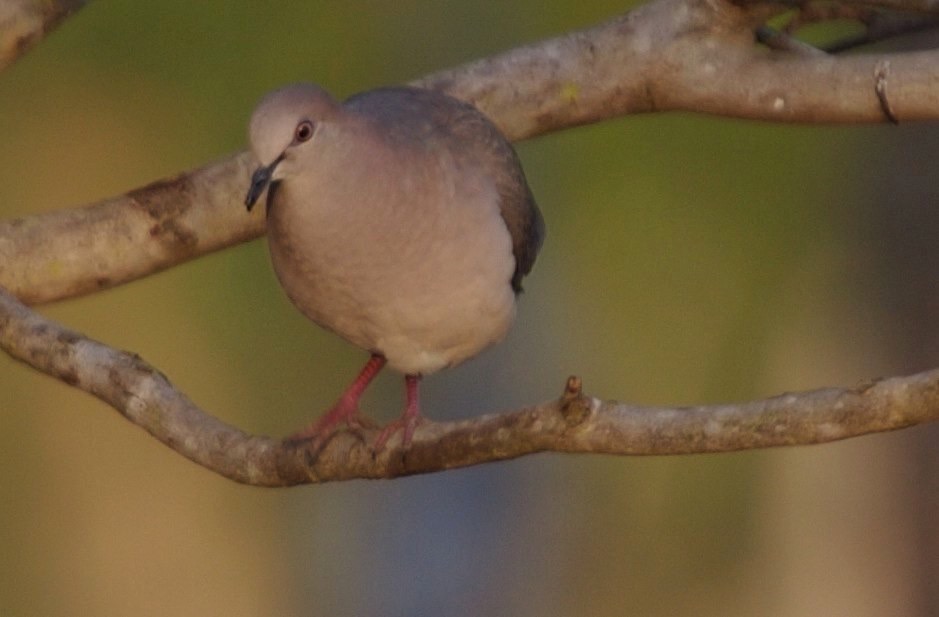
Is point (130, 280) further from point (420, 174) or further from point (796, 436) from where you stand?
point (796, 436)

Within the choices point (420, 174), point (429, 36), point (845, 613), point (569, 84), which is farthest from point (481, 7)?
point (420, 174)

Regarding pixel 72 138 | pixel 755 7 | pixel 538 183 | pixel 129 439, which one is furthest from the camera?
pixel 538 183

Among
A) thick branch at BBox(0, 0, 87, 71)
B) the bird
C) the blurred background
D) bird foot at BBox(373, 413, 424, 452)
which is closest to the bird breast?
the bird

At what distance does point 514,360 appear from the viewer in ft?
25.7

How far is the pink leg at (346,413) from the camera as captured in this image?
125 inches

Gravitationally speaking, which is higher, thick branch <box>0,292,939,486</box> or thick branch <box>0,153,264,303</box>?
thick branch <box>0,153,264,303</box>

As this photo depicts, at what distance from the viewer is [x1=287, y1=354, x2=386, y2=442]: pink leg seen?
3182mm

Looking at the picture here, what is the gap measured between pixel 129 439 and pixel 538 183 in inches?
96.3

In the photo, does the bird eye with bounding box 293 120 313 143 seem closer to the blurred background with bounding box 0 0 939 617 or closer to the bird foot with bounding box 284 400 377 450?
the bird foot with bounding box 284 400 377 450

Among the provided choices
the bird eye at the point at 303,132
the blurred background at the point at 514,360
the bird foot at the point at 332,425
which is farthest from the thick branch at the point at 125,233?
the blurred background at the point at 514,360

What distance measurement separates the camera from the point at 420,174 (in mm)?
3088

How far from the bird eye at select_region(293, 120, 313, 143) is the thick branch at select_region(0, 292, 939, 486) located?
545 millimetres

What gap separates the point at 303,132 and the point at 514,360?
16.5ft

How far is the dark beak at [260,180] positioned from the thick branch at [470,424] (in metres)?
0.43
